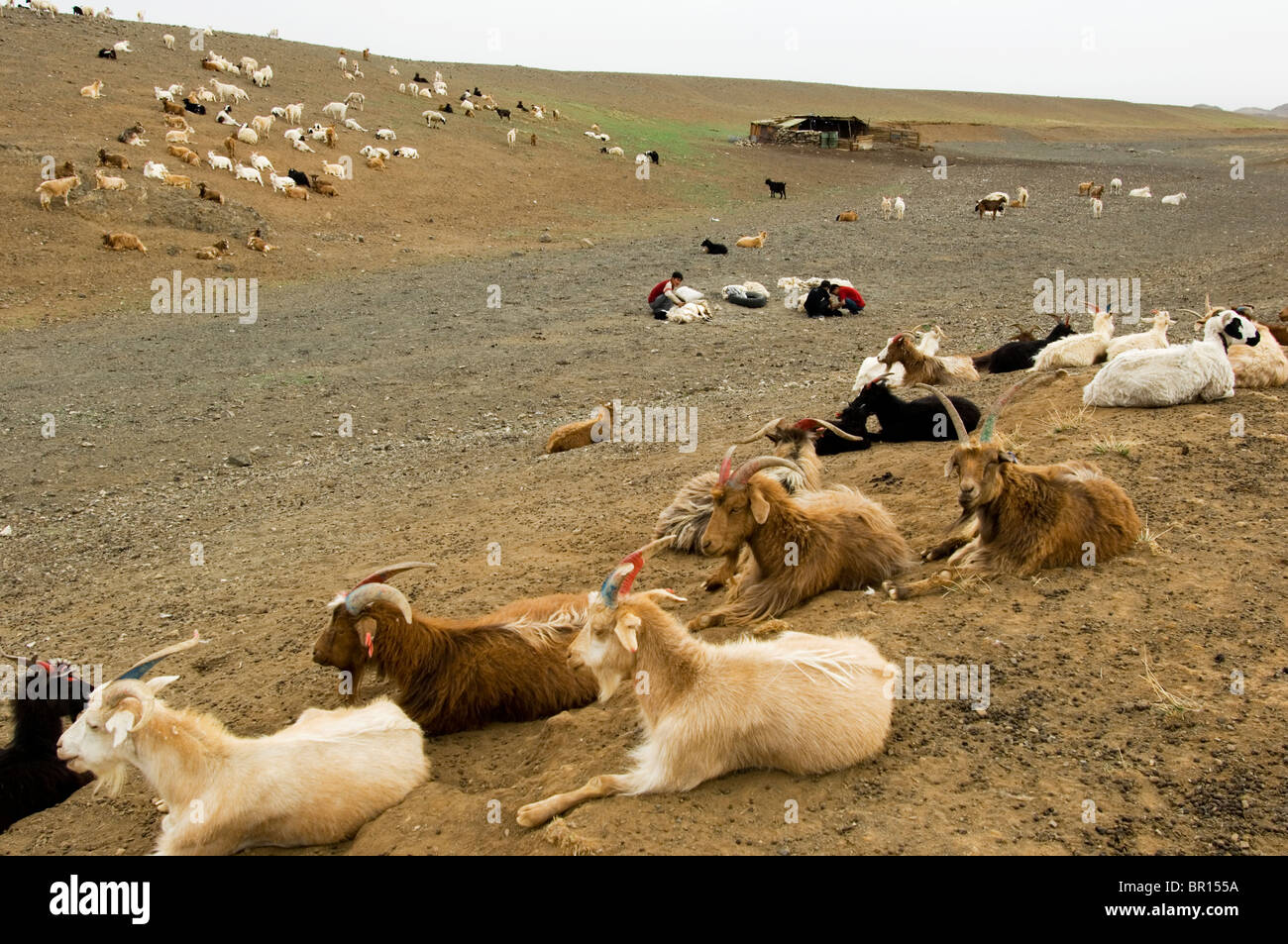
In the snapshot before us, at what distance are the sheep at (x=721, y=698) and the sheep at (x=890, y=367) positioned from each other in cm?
670

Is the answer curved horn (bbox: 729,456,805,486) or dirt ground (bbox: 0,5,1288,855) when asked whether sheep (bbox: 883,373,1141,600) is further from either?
curved horn (bbox: 729,456,805,486)

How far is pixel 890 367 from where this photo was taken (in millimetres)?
11438

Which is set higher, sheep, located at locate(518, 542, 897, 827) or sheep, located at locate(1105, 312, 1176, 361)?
sheep, located at locate(1105, 312, 1176, 361)

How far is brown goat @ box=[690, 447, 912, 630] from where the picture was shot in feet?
18.7

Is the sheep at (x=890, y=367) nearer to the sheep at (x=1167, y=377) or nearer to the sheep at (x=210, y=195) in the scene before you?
the sheep at (x=1167, y=377)

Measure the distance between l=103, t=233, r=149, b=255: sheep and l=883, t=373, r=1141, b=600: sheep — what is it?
19.8 metres

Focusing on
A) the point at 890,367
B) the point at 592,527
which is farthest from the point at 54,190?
the point at 592,527

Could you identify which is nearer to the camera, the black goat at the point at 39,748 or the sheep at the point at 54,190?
the black goat at the point at 39,748

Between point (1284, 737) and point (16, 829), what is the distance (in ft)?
18.8

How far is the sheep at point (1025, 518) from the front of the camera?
546 cm

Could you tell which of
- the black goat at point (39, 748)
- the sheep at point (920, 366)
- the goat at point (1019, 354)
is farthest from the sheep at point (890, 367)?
the black goat at point (39, 748)

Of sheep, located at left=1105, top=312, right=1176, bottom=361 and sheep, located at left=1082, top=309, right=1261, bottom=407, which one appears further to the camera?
sheep, located at left=1105, top=312, right=1176, bottom=361

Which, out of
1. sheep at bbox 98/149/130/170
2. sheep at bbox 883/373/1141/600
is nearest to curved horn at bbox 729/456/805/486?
sheep at bbox 883/373/1141/600

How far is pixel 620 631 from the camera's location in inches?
161
